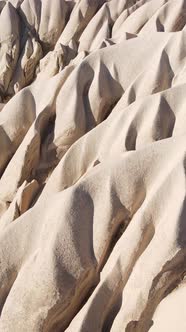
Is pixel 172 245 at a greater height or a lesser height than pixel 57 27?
greater

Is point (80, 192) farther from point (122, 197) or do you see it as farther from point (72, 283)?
point (72, 283)

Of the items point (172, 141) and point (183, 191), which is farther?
point (172, 141)

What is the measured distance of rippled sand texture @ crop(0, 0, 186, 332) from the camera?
2.15 meters

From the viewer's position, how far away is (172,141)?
2590 mm

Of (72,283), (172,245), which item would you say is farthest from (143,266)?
(72,283)

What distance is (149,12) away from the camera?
6.25 meters

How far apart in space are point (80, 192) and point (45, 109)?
1.73 meters

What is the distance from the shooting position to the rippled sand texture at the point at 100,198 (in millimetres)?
2148

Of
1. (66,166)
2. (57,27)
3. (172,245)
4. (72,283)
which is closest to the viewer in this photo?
(172,245)

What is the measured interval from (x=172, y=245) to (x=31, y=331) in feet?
2.52

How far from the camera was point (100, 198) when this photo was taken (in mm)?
2514

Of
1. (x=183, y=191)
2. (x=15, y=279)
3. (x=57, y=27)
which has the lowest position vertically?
(x=57, y=27)

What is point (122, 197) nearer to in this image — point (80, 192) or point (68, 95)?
point (80, 192)

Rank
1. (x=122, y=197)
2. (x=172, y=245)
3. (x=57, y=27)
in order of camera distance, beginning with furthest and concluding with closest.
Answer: (x=57, y=27) → (x=122, y=197) → (x=172, y=245)
